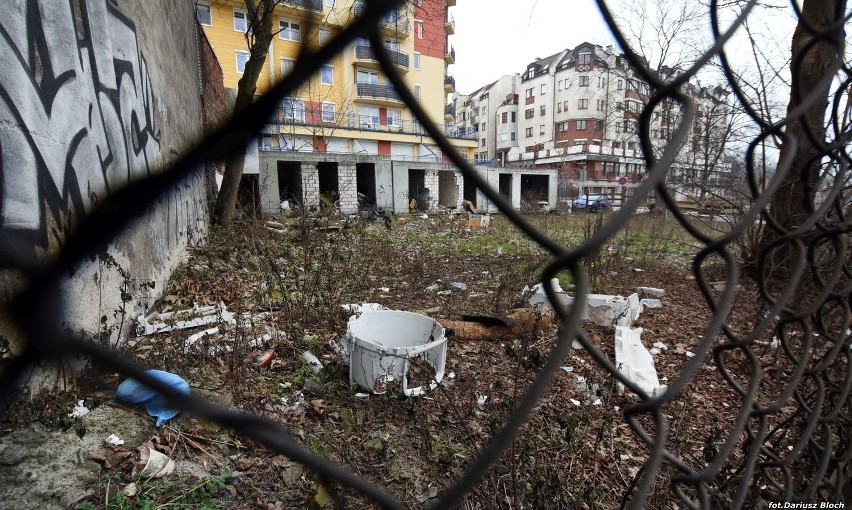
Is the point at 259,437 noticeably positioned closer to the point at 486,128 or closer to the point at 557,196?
the point at 557,196

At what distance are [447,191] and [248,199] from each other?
11154 millimetres

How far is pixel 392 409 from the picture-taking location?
2.71 metres

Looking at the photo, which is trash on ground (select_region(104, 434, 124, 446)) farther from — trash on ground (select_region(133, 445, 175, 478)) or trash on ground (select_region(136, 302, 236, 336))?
trash on ground (select_region(136, 302, 236, 336))

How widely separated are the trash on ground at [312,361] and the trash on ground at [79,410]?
1301mm

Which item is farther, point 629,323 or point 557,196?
point 557,196

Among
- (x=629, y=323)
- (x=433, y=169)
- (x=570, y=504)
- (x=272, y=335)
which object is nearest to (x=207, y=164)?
(x=570, y=504)

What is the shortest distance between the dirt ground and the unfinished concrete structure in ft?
31.0

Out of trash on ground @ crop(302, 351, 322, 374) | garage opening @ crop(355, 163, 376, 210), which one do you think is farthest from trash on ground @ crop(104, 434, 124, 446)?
garage opening @ crop(355, 163, 376, 210)

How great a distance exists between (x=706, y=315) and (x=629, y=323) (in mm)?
1357

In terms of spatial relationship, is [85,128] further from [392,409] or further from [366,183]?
[366,183]

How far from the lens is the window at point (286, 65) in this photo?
297 mm

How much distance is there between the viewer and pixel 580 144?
42.5 meters

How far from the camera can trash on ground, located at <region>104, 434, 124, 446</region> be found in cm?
200

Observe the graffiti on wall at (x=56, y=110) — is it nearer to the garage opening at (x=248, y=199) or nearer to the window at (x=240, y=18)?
the garage opening at (x=248, y=199)
